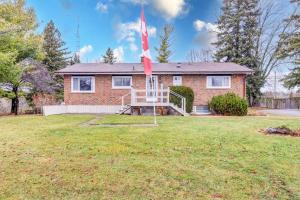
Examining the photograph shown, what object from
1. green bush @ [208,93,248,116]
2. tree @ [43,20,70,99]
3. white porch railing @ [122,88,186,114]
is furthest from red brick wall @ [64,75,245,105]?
tree @ [43,20,70,99]

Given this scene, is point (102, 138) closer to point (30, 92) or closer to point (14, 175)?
point (14, 175)

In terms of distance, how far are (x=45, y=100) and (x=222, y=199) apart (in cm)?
2382

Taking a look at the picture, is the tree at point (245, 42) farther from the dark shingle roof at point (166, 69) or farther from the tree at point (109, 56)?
the tree at point (109, 56)

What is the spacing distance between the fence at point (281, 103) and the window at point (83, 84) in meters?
21.6

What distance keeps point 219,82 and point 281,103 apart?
14654 mm

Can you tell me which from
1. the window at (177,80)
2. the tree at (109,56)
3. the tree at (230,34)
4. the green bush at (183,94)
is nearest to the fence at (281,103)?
the tree at (230,34)

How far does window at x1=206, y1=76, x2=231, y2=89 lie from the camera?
75.5ft

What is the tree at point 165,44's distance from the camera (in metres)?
44.9

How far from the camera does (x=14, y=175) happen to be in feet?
18.1

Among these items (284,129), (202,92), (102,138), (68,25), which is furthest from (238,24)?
(102,138)

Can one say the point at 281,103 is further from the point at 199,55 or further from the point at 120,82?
the point at 120,82

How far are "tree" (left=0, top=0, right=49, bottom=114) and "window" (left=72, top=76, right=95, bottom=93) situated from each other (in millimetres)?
2655

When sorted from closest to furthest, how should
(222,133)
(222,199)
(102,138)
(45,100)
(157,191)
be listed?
1. (222,199)
2. (157,191)
3. (102,138)
4. (222,133)
5. (45,100)

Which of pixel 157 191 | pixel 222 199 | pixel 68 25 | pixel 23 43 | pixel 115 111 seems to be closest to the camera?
pixel 222 199
